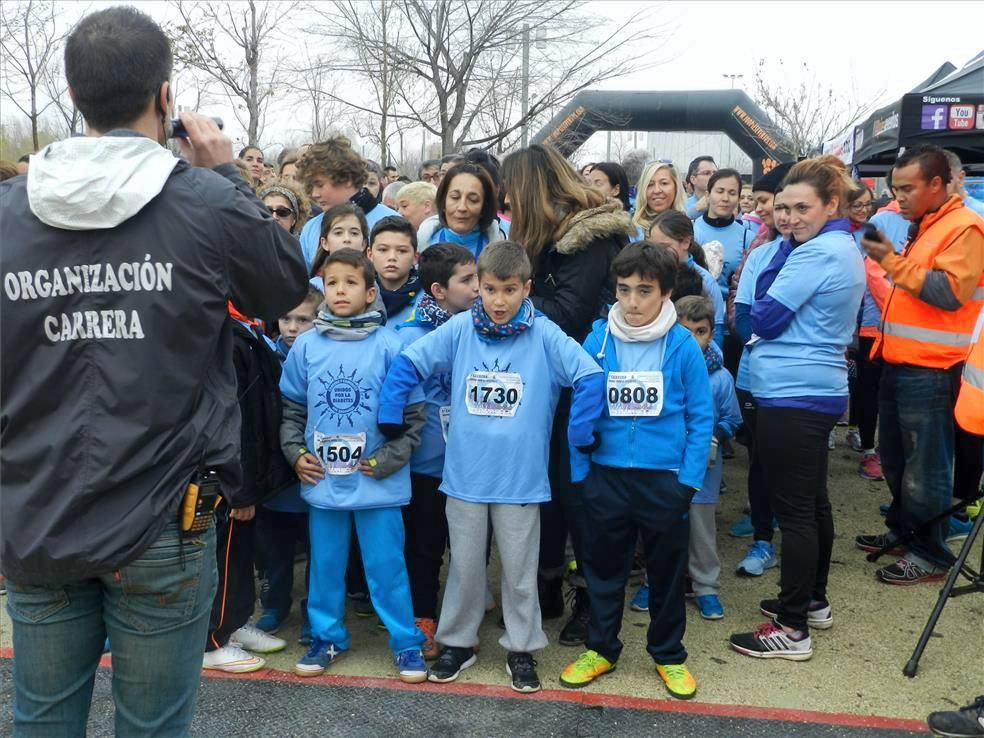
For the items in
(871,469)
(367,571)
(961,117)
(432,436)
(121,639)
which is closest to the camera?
(121,639)

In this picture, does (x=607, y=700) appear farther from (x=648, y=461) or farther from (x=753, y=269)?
(x=753, y=269)

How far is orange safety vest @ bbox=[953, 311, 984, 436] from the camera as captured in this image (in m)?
3.28

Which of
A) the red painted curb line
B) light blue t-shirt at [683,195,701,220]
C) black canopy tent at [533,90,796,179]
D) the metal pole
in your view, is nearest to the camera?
the red painted curb line

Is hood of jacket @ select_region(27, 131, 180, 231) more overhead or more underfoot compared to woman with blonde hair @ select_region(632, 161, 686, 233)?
more underfoot

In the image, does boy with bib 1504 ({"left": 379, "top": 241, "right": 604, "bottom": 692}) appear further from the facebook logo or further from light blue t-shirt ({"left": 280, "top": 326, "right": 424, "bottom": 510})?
the facebook logo

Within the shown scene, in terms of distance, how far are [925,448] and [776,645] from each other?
1.37 m

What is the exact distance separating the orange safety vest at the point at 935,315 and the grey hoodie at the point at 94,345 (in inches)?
140

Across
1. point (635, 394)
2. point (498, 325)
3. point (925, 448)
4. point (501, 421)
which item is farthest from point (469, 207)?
point (925, 448)

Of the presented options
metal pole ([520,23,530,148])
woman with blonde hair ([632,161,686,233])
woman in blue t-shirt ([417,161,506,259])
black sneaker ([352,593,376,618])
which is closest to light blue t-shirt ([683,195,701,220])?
woman with blonde hair ([632,161,686,233])

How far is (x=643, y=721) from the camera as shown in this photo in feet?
10.4

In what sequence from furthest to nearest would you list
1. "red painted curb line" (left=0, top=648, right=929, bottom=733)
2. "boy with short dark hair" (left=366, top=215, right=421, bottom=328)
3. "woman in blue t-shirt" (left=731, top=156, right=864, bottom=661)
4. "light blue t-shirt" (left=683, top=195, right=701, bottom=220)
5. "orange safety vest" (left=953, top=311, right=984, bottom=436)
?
"light blue t-shirt" (left=683, top=195, right=701, bottom=220)
"boy with short dark hair" (left=366, top=215, right=421, bottom=328)
"woman in blue t-shirt" (left=731, top=156, right=864, bottom=661)
"orange safety vest" (left=953, top=311, right=984, bottom=436)
"red painted curb line" (left=0, top=648, right=929, bottom=733)

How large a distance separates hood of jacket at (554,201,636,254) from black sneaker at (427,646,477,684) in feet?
5.80

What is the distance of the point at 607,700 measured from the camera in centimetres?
332

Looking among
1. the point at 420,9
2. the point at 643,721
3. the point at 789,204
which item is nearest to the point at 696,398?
the point at 789,204
